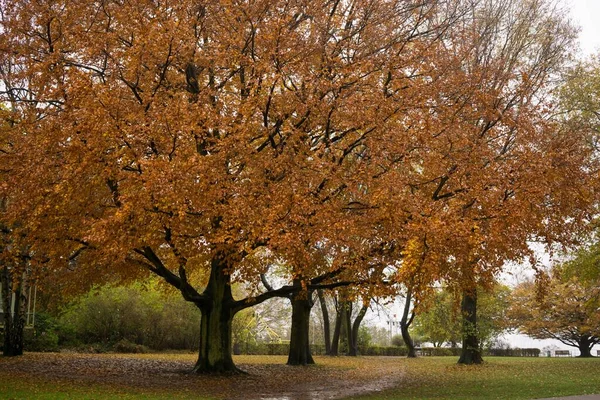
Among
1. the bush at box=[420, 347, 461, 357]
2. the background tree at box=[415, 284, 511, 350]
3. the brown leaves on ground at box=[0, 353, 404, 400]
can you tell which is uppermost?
the background tree at box=[415, 284, 511, 350]

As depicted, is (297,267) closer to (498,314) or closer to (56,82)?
(56,82)

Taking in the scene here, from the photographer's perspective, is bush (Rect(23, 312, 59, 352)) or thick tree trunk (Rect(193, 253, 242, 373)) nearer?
thick tree trunk (Rect(193, 253, 242, 373))

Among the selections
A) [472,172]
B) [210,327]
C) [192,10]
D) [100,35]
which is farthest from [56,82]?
[472,172]

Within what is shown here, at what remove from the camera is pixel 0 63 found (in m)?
22.8

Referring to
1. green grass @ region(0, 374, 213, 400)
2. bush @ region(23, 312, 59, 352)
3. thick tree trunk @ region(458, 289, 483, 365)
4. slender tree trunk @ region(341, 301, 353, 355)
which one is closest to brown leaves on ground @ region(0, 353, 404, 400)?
green grass @ region(0, 374, 213, 400)

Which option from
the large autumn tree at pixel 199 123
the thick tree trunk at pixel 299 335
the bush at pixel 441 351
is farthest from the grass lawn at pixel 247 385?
the bush at pixel 441 351

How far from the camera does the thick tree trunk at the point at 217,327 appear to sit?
22.3 metres

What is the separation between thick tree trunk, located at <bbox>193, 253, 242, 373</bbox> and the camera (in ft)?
73.2

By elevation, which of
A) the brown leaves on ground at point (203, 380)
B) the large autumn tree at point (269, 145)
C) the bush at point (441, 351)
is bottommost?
the bush at point (441, 351)

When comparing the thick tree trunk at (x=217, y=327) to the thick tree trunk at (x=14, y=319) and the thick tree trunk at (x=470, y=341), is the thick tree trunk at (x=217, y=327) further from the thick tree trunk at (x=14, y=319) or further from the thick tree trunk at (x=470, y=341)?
the thick tree trunk at (x=470, y=341)

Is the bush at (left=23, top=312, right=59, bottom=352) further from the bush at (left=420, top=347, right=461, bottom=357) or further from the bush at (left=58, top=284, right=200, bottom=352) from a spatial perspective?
the bush at (left=420, top=347, right=461, bottom=357)

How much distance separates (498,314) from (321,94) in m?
39.7

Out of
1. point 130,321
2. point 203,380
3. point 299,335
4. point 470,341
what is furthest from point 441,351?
point 203,380

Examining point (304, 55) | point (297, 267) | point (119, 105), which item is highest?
point (304, 55)
